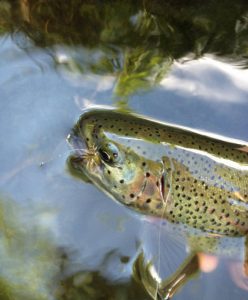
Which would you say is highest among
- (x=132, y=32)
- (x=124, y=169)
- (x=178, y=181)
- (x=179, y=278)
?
(x=132, y=32)

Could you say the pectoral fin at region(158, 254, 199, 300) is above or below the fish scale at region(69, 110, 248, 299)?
below

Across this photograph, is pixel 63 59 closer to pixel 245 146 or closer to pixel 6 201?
pixel 6 201

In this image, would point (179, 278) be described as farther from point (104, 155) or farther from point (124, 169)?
A: point (104, 155)

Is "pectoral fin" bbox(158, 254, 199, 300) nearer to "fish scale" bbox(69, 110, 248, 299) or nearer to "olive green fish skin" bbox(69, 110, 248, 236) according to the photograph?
"fish scale" bbox(69, 110, 248, 299)

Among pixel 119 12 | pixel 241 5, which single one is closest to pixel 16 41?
pixel 119 12

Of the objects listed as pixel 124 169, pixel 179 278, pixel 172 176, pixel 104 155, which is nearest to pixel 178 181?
pixel 172 176

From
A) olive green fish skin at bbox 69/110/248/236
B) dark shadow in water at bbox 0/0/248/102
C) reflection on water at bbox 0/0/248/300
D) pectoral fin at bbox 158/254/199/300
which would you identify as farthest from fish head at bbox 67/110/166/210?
dark shadow in water at bbox 0/0/248/102

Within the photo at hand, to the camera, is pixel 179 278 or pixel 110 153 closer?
pixel 110 153
